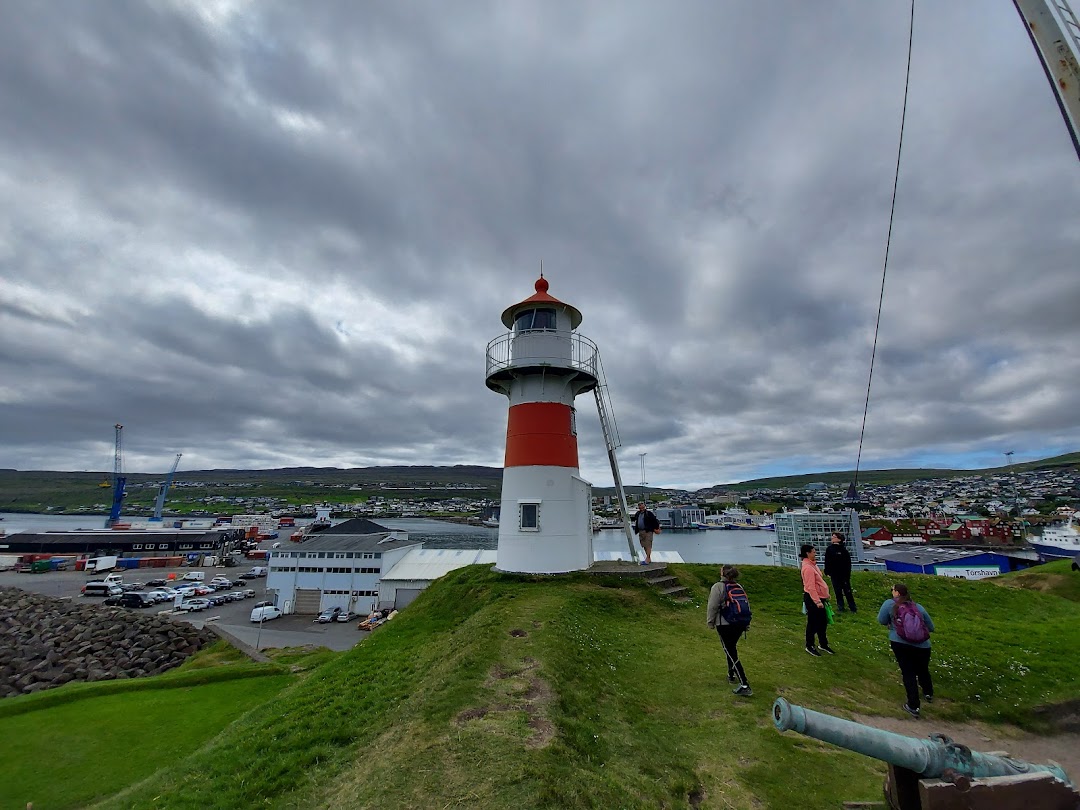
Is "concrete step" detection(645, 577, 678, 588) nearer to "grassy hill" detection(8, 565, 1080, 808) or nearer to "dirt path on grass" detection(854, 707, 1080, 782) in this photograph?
"grassy hill" detection(8, 565, 1080, 808)

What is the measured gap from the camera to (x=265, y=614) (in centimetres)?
4444

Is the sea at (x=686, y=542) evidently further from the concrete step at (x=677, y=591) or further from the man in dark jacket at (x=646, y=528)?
the concrete step at (x=677, y=591)

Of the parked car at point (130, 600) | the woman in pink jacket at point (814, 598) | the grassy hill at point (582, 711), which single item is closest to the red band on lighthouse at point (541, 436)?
the grassy hill at point (582, 711)

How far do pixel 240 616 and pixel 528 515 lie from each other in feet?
147

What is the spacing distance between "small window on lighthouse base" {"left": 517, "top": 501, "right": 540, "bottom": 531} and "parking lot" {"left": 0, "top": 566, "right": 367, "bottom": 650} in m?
25.4

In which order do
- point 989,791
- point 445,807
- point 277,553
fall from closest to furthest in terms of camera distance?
point 989,791 → point 445,807 → point 277,553

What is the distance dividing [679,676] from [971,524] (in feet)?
392

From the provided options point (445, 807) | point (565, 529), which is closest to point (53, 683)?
Answer: point (565, 529)

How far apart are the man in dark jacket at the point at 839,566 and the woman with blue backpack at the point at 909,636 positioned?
173 inches

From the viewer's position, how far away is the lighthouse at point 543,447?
15547 millimetres

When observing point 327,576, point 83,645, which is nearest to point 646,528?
point 83,645

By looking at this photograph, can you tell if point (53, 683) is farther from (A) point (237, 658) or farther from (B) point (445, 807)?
(B) point (445, 807)

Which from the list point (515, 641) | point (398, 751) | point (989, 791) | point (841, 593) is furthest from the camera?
point (841, 593)

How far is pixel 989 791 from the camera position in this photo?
3.70 metres
